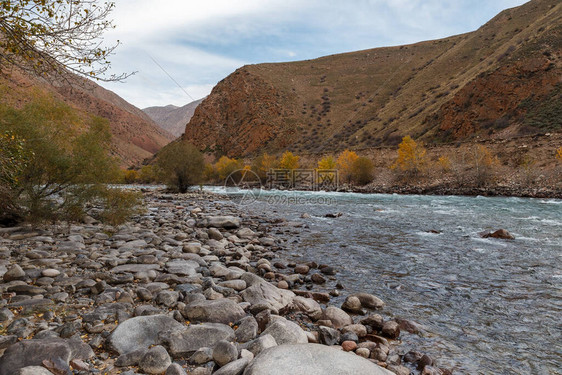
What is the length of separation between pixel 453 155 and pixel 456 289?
40.2 metres

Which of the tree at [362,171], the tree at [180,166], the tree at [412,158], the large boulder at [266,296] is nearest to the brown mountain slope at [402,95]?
the tree at [412,158]

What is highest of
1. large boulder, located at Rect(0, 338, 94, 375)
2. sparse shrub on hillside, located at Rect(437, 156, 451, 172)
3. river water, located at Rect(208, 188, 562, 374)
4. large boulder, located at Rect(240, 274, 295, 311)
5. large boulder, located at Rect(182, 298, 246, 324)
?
sparse shrub on hillside, located at Rect(437, 156, 451, 172)

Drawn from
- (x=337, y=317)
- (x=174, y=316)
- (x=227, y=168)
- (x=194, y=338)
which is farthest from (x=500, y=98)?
(x=194, y=338)

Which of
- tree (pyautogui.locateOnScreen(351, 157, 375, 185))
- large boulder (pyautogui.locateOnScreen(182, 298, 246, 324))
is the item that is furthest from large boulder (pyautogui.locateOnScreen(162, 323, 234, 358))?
tree (pyautogui.locateOnScreen(351, 157, 375, 185))

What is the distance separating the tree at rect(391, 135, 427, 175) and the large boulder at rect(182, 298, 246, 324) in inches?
1622

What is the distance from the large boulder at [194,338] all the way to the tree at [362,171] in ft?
141

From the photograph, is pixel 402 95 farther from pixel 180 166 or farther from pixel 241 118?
pixel 180 166

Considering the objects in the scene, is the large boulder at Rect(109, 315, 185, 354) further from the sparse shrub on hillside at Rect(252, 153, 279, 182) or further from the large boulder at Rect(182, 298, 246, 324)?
the sparse shrub on hillside at Rect(252, 153, 279, 182)

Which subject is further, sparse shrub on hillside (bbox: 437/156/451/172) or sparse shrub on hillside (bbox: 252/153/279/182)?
sparse shrub on hillside (bbox: 252/153/279/182)

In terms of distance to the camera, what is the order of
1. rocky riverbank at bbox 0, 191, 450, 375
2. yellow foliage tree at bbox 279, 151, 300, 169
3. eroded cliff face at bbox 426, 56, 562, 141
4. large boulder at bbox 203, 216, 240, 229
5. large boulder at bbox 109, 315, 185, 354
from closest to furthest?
rocky riverbank at bbox 0, 191, 450, 375 → large boulder at bbox 109, 315, 185, 354 → large boulder at bbox 203, 216, 240, 229 → eroded cliff face at bbox 426, 56, 562, 141 → yellow foliage tree at bbox 279, 151, 300, 169

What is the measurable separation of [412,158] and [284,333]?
42.0 metres

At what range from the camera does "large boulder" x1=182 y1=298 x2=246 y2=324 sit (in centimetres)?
440

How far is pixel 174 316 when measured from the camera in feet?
14.3

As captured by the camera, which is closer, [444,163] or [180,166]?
[180,166]
